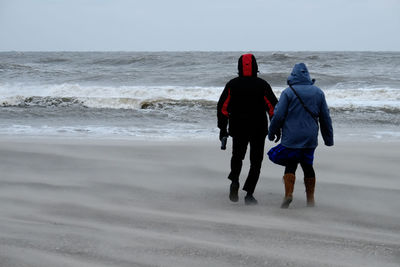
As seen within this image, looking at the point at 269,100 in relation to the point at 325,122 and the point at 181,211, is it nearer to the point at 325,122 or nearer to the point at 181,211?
the point at 325,122

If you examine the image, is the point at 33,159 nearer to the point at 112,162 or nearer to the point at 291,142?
the point at 112,162

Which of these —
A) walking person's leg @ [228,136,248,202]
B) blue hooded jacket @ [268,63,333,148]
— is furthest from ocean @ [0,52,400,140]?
blue hooded jacket @ [268,63,333,148]

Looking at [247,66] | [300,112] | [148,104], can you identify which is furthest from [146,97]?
[300,112]

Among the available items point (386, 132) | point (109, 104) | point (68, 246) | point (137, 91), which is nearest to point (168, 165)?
point (68, 246)

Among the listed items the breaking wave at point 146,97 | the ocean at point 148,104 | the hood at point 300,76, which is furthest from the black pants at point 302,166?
the breaking wave at point 146,97

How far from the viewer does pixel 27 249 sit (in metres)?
3.54

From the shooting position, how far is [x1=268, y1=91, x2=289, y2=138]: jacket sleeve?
15.5ft

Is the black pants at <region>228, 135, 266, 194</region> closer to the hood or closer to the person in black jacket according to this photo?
the person in black jacket

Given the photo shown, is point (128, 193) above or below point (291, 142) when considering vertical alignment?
below

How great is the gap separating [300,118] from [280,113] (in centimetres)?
19

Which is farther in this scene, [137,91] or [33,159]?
[137,91]

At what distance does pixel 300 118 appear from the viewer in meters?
4.74

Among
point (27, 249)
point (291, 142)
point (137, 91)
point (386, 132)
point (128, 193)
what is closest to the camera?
point (27, 249)

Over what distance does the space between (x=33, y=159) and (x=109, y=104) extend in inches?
450
